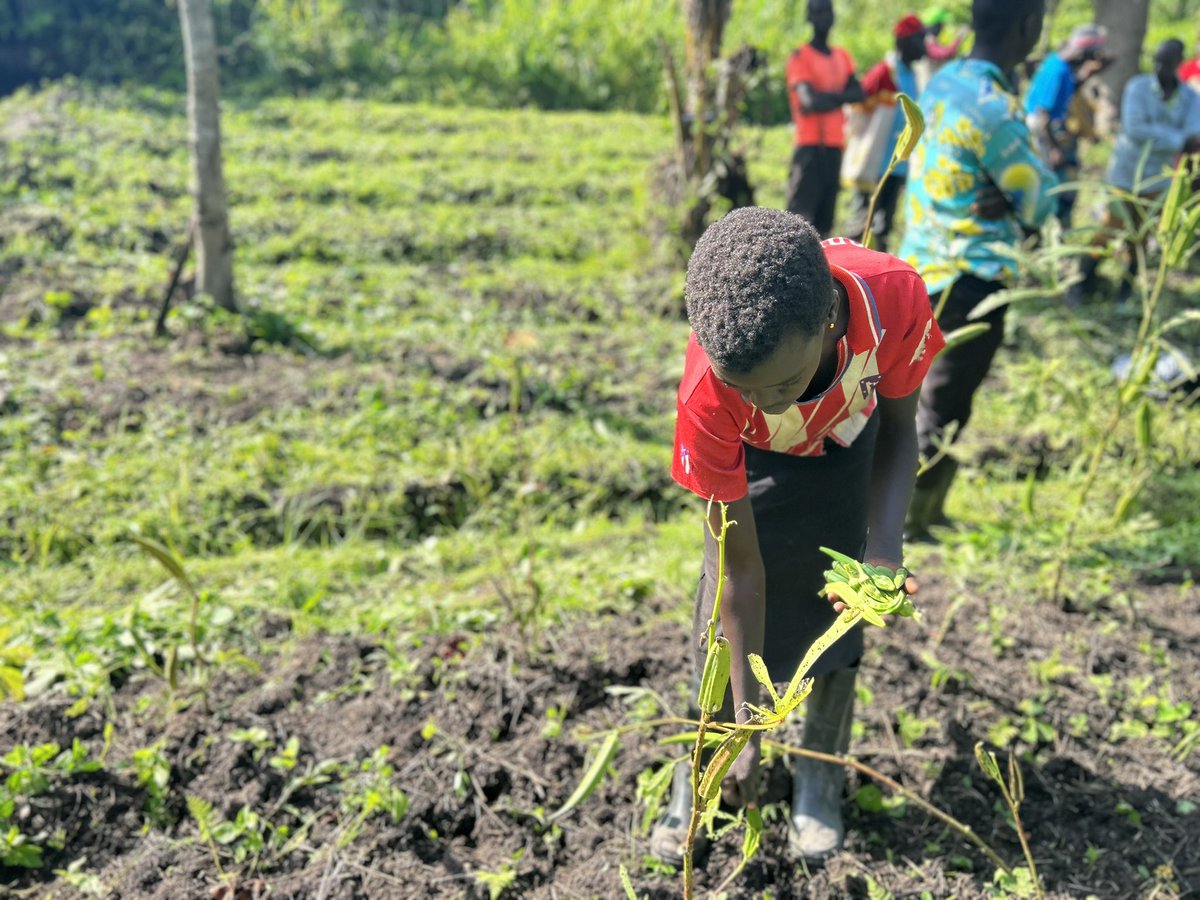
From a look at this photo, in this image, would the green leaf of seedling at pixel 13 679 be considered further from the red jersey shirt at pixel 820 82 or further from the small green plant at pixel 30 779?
the red jersey shirt at pixel 820 82

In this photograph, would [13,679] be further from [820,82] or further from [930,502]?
[820,82]

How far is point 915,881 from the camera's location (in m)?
2.10

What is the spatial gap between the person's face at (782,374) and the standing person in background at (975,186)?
1419 millimetres

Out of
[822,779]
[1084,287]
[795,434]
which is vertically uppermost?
[795,434]

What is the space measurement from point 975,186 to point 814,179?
9.78 feet

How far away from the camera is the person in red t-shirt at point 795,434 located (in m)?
1.37

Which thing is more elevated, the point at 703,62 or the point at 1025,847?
the point at 703,62

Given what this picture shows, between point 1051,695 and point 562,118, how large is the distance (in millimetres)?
9296

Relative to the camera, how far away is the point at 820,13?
527cm

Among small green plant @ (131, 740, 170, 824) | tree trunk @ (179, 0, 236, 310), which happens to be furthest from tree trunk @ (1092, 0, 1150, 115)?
small green plant @ (131, 740, 170, 824)

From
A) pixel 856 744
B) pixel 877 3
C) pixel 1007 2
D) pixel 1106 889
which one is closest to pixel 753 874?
pixel 856 744

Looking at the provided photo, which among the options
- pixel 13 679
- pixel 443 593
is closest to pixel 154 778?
pixel 13 679

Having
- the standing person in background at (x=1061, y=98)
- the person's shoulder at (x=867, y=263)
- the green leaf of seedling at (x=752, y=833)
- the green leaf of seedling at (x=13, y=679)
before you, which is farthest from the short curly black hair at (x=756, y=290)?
the standing person in background at (x=1061, y=98)

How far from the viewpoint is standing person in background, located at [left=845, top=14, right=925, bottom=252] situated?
5066mm
